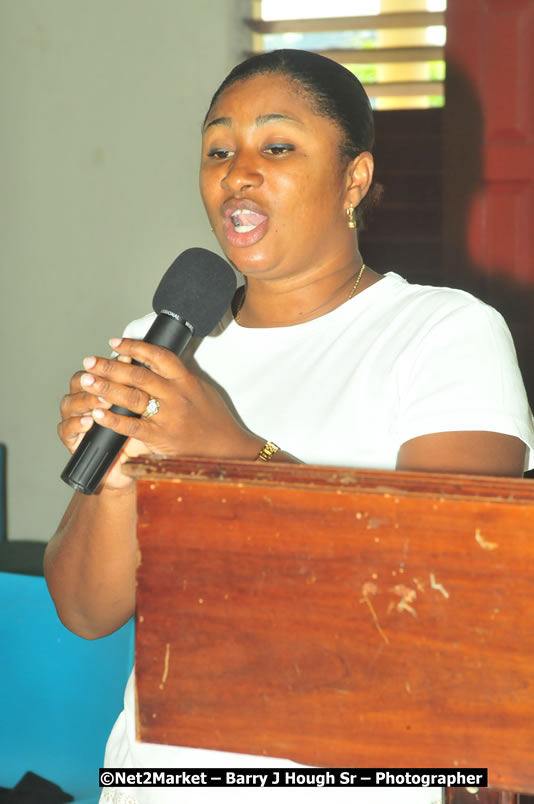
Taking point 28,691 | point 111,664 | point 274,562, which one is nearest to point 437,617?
point 274,562

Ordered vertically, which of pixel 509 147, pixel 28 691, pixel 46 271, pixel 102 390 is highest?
pixel 509 147

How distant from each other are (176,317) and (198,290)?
3.2 inches

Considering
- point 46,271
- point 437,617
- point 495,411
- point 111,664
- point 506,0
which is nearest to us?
point 437,617

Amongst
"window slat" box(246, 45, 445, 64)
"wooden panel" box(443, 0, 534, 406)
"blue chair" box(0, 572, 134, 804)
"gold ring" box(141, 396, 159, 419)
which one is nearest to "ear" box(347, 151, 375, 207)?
"gold ring" box(141, 396, 159, 419)

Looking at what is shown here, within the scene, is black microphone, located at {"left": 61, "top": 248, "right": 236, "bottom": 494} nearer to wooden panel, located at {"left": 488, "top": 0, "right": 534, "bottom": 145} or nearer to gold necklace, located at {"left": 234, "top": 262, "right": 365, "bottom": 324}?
gold necklace, located at {"left": 234, "top": 262, "right": 365, "bottom": 324}

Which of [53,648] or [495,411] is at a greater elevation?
[495,411]

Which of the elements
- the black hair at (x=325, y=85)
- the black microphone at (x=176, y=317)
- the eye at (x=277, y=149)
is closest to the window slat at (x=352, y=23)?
the black hair at (x=325, y=85)

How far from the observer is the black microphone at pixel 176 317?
32.1 inches

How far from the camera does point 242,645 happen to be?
0.66 metres

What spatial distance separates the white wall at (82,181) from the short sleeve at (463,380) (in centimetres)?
236

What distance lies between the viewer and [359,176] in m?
1.33

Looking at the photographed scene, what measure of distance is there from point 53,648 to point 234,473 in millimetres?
1468

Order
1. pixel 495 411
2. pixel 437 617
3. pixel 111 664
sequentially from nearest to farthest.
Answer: pixel 437 617 → pixel 495 411 → pixel 111 664

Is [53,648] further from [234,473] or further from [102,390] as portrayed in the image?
[234,473]
